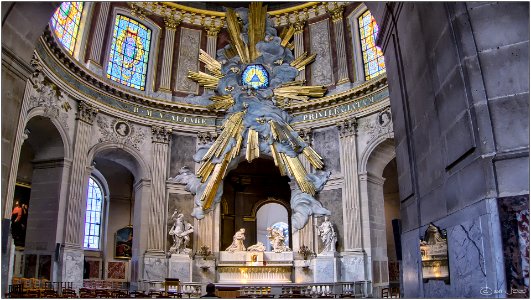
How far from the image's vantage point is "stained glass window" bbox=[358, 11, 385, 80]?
792 inches

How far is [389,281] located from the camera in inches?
790

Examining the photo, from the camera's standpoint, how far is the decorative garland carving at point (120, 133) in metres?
19.3

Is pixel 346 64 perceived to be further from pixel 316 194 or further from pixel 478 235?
pixel 478 235

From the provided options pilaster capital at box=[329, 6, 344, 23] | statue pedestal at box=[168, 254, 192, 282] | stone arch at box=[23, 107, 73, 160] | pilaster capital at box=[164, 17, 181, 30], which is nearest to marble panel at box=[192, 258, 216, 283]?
statue pedestal at box=[168, 254, 192, 282]

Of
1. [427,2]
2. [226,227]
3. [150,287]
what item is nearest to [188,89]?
[226,227]

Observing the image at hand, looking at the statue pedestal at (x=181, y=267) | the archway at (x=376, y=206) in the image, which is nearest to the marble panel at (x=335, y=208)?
the archway at (x=376, y=206)

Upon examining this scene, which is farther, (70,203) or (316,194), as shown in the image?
(316,194)

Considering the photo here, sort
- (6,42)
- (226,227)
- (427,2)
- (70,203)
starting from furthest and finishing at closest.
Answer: (226,227), (70,203), (6,42), (427,2)

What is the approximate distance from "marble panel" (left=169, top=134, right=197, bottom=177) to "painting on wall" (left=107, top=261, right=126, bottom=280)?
16.5ft

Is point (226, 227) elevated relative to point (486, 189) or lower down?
elevated

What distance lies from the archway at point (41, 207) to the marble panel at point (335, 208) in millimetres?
9961

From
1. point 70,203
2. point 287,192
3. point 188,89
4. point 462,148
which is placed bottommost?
point 462,148

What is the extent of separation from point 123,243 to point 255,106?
8909 millimetres

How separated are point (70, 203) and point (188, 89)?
25.5ft
